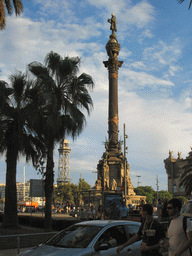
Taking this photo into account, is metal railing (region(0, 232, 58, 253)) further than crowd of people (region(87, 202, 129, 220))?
No

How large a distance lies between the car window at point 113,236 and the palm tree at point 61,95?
40.3 ft

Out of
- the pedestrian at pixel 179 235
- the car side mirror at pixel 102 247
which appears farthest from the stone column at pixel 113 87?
the pedestrian at pixel 179 235

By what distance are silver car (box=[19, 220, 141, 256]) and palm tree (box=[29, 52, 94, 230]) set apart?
12.1m

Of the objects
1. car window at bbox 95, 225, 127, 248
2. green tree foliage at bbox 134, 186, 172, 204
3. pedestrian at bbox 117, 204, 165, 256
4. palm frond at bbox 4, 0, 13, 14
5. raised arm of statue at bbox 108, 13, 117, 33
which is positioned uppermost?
raised arm of statue at bbox 108, 13, 117, 33

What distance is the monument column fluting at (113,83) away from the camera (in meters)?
50.6

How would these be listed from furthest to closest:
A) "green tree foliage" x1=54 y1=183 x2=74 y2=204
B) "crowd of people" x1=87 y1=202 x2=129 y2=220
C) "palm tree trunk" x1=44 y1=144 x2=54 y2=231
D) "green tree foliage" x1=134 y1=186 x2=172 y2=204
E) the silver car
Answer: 1. "green tree foliage" x1=134 y1=186 x2=172 y2=204
2. "green tree foliage" x1=54 y1=183 x2=74 y2=204
3. "palm tree trunk" x1=44 y1=144 x2=54 y2=231
4. "crowd of people" x1=87 y1=202 x2=129 y2=220
5. the silver car

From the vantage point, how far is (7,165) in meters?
21.3

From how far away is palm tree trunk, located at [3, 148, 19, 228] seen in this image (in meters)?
20.3

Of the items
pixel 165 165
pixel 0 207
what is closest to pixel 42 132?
pixel 0 207

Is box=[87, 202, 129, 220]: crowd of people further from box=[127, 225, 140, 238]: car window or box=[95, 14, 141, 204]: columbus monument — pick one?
box=[95, 14, 141, 204]: columbus monument

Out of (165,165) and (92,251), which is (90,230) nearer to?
(92,251)

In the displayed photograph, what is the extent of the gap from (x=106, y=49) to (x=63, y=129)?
127 ft

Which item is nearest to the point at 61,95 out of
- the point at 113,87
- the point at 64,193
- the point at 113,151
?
the point at 113,151

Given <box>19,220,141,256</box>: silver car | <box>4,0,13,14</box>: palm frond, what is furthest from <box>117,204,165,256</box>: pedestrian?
<box>4,0,13,14</box>: palm frond
